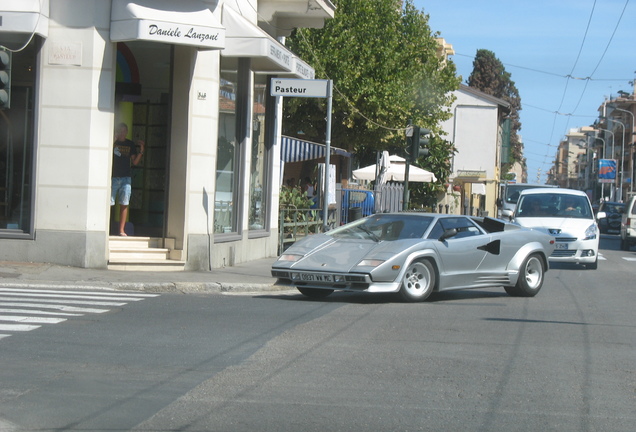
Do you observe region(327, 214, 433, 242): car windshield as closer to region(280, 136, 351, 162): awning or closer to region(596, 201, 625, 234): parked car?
region(280, 136, 351, 162): awning

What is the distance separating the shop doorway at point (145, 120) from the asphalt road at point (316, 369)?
20.1 feet

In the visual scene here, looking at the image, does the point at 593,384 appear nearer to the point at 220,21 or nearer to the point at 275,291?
the point at 275,291

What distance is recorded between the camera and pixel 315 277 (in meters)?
11.5

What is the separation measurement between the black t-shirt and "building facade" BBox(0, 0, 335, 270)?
70 cm

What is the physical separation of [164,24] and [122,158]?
273 centimetres

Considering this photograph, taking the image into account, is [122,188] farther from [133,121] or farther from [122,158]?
[133,121]

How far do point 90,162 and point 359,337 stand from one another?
280 inches

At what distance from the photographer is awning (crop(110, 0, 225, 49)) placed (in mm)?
13898

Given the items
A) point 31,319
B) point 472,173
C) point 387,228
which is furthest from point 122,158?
point 472,173

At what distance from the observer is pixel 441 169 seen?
1720 inches

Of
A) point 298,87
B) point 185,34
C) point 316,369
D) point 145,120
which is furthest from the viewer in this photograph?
point 145,120

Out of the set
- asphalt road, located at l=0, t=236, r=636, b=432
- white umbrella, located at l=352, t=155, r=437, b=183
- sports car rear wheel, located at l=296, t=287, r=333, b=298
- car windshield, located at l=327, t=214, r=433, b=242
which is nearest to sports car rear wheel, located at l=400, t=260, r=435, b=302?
asphalt road, located at l=0, t=236, r=636, b=432

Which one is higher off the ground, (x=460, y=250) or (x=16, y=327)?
(x=460, y=250)

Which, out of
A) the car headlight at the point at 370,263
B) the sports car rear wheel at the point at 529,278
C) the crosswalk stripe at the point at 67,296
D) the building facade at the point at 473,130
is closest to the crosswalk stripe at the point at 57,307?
the crosswalk stripe at the point at 67,296
